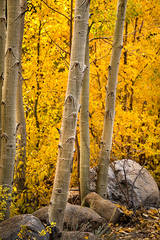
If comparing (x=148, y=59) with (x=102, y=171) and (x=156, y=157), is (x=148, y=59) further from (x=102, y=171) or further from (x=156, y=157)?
(x=102, y=171)

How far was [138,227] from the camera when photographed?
5.72 meters

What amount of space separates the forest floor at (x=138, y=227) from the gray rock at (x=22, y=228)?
1470mm

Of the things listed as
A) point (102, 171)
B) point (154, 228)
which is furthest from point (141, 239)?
point (102, 171)

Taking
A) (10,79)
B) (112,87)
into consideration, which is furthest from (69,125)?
(112,87)

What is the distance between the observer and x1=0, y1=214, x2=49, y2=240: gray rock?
11.3 feet

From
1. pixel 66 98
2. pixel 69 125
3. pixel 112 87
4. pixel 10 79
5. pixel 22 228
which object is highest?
pixel 112 87

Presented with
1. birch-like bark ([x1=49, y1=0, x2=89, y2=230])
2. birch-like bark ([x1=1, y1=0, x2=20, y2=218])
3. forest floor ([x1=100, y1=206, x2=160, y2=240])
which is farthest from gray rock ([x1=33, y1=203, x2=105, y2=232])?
birch-like bark ([x1=1, y1=0, x2=20, y2=218])

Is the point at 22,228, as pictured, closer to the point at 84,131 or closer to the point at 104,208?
Result: the point at 104,208

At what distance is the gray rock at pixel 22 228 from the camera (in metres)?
3.46

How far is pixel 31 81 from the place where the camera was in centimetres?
840

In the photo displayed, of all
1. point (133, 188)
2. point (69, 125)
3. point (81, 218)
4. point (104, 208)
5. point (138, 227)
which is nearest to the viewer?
point (69, 125)

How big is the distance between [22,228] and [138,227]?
2.96 metres

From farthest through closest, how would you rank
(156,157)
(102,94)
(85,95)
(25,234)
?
(156,157) → (102,94) → (85,95) → (25,234)

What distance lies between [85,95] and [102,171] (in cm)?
164
